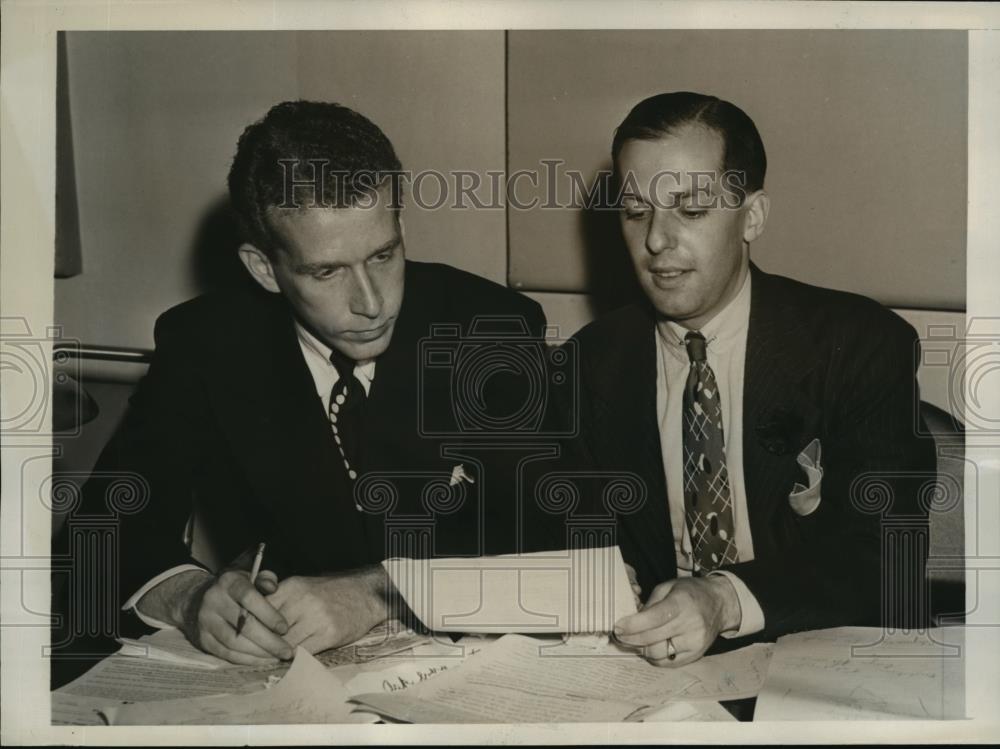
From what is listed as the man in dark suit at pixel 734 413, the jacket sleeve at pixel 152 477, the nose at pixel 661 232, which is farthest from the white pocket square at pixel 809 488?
the jacket sleeve at pixel 152 477

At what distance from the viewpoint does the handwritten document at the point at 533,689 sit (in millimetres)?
1986

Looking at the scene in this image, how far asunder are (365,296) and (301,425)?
272 millimetres

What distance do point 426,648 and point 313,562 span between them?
264 millimetres

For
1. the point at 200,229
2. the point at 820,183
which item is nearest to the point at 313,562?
the point at 200,229

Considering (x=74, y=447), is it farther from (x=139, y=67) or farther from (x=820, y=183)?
(x=820, y=183)

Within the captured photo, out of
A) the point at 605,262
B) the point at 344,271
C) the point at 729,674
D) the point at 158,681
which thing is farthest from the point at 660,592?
the point at 158,681

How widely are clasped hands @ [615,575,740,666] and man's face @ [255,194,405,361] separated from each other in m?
0.70

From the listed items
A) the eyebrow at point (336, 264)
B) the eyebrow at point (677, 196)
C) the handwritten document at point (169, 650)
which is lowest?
the handwritten document at point (169, 650)

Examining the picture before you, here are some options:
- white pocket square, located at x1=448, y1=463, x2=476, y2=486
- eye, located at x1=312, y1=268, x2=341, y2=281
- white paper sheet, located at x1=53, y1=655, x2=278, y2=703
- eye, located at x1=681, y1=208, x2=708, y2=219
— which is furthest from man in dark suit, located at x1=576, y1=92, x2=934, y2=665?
white paper sheet, located at x1=53, y1=655, x2=278, y2=703

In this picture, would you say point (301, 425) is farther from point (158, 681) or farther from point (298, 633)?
point (158, 681)

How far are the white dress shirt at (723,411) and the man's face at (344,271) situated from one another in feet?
1.69

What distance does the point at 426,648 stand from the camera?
201cm

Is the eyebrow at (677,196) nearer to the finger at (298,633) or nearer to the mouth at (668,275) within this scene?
the mouth at (668,275)

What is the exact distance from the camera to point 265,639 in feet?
6.49
